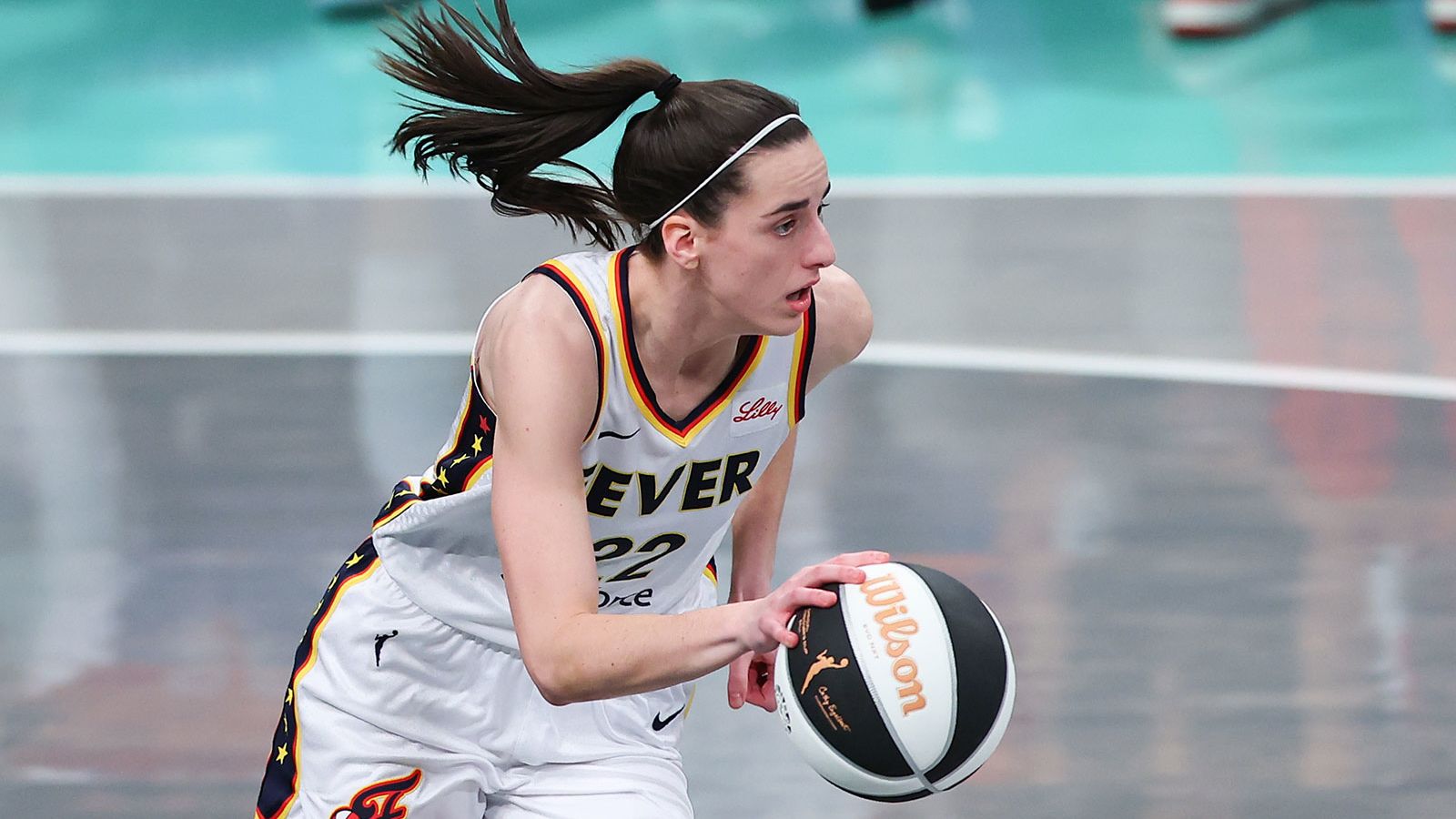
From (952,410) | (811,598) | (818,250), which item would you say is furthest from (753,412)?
(952,410)

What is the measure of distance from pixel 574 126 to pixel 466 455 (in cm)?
52

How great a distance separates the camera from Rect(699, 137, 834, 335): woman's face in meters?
2.56

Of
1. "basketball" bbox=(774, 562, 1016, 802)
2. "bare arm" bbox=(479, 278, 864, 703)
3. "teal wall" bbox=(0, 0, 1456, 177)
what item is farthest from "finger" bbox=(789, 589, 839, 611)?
"teal wall" bbox=(0, 0, 1456, 177)

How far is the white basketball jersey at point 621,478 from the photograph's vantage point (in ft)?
8.87

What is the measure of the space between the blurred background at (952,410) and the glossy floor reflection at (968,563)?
1 cm

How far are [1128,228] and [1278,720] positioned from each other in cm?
453

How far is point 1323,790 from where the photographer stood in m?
4.16

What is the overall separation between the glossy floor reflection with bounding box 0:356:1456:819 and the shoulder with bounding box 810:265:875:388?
1443mm

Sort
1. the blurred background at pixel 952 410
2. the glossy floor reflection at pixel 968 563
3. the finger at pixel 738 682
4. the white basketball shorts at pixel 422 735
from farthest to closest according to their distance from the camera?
the blurred background at pixel 952 410 < the glossy floor reflection at pixel 968 563 < the finger at pixel 738 682 < the white basketball shorts at pixel 422 735

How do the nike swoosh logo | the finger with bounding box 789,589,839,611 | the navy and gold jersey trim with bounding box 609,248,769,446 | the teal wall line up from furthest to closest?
1. the teal wall
2. the nike swoosh logo
3. the navy and gold jersey trim with bounding box 609,248,769,446
4. the finger with bounding box 789,589,839,611

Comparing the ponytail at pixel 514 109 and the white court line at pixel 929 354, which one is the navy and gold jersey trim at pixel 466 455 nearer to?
the ponytail at pixel 514 109

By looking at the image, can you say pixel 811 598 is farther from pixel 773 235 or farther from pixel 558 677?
pixel 773 235

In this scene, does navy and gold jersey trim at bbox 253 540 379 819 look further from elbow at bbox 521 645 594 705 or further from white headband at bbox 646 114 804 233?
white headband at bbox 646 114 804 233

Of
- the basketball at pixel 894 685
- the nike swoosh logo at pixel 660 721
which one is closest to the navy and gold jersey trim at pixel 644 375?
the basketball at pixel 894 685
